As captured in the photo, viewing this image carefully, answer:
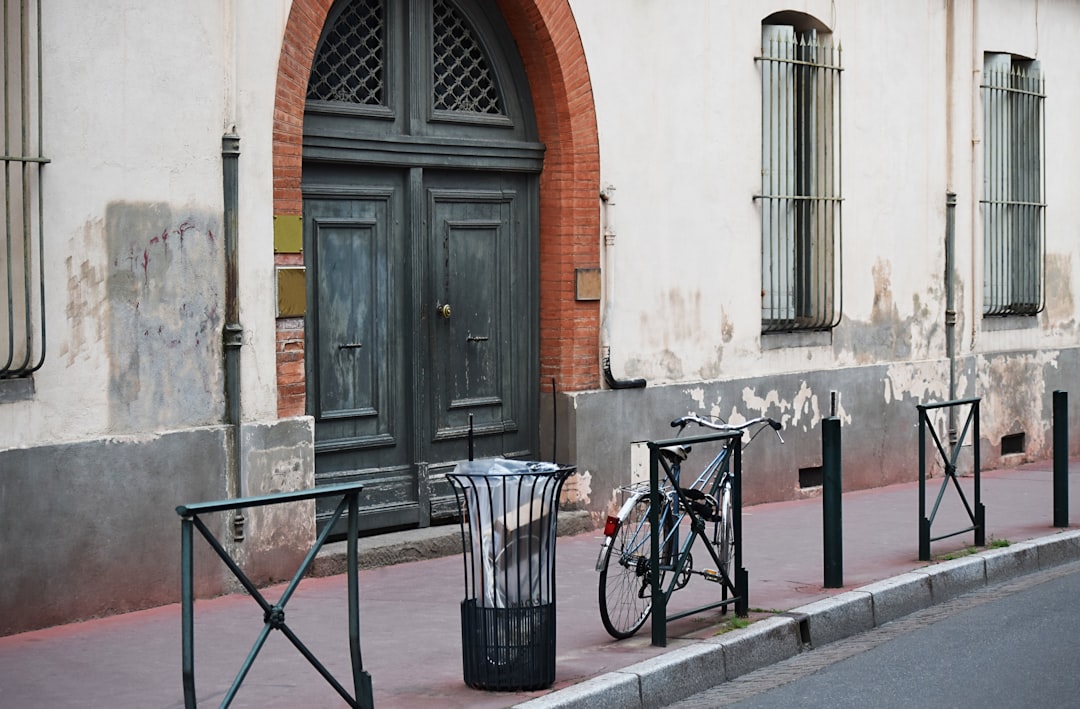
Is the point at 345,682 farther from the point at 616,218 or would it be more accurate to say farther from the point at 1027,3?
the point at 1027,3

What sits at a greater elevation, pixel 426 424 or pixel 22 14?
pixel 22 14

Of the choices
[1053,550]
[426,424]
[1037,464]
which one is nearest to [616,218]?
[426,424]

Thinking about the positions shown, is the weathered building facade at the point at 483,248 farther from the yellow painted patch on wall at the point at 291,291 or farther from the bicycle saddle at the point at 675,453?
the bicycle saddle at the point at 675,453

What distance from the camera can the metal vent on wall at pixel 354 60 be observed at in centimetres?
986

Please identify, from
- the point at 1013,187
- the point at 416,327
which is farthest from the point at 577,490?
the point at 1013,187

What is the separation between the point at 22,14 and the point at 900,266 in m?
8.93

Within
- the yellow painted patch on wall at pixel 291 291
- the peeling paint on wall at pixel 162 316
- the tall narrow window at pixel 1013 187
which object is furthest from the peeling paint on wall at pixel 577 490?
the tall narrow window at pixel 1013 187

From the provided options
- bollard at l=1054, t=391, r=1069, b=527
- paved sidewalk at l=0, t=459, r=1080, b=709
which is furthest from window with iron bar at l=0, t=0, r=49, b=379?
bollard at l=1054, t=391, r=1069, b=527

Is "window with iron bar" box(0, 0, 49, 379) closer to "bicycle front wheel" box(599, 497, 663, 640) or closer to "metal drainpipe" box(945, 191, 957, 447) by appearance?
"bicycle front wheel" box(599, 497, 663, 640)

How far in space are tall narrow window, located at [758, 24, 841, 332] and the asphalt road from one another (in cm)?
448

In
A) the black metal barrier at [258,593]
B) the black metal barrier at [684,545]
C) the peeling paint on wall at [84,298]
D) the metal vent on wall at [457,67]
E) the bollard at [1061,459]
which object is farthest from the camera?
the bollard at [1061,459]

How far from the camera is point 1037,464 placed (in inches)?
639

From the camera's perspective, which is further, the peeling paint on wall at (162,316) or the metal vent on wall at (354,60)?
the metal vent on wall at (354,60)

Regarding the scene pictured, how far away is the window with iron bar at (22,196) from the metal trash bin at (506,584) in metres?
2.61
